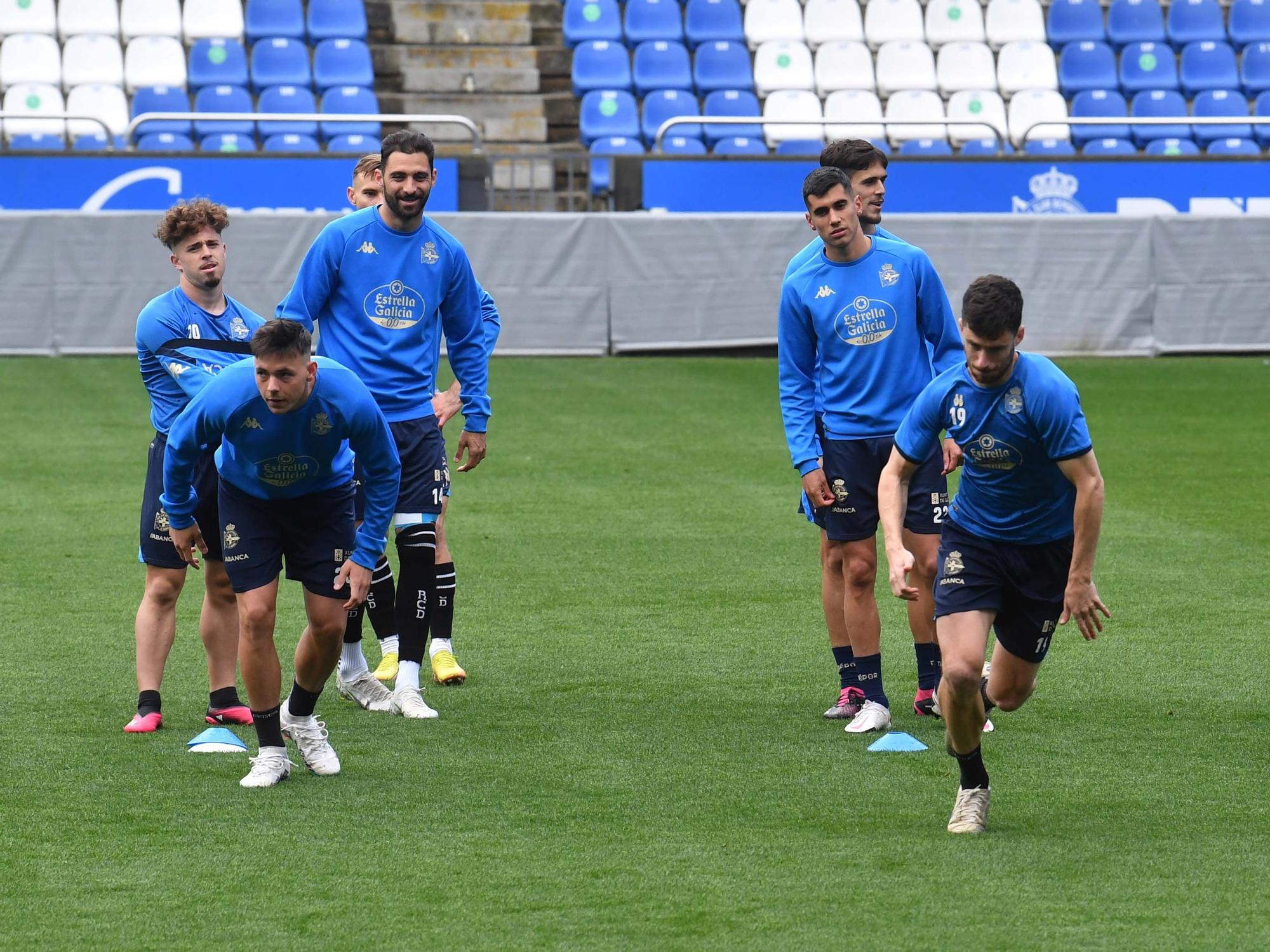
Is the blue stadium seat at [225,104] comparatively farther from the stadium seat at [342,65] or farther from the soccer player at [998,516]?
the soccer player at [998,516]

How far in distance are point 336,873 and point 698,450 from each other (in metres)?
8.87

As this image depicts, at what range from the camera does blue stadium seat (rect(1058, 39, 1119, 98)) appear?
23594 mm

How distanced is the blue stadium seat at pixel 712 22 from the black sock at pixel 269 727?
1858 centimetres

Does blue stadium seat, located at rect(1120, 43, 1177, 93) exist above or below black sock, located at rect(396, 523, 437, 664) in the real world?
above

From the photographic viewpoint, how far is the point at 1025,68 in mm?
23375

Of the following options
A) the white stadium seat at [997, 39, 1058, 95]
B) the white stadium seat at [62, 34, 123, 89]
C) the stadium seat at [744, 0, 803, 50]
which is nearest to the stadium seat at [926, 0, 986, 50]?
the white stadium seat at [997, 39, 1058, 95]

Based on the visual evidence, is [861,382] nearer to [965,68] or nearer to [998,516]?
[998,516]

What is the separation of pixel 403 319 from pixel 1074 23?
1945 centimetres

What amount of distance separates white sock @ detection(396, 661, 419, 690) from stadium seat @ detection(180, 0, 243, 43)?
1683cm

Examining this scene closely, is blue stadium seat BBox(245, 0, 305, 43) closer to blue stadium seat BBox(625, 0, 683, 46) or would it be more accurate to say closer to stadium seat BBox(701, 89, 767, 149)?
blue stadium seat BBox(625, 0, 683, 46)

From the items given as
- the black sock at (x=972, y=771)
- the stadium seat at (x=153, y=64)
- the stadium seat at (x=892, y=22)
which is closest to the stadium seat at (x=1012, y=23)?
the stadium seat at (x=892, y=22)

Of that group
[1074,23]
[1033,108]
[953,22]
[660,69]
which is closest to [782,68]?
[660,69]

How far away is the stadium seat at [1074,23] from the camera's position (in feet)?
79.1

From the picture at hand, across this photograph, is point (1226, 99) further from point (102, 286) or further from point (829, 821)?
point (829, 821)
